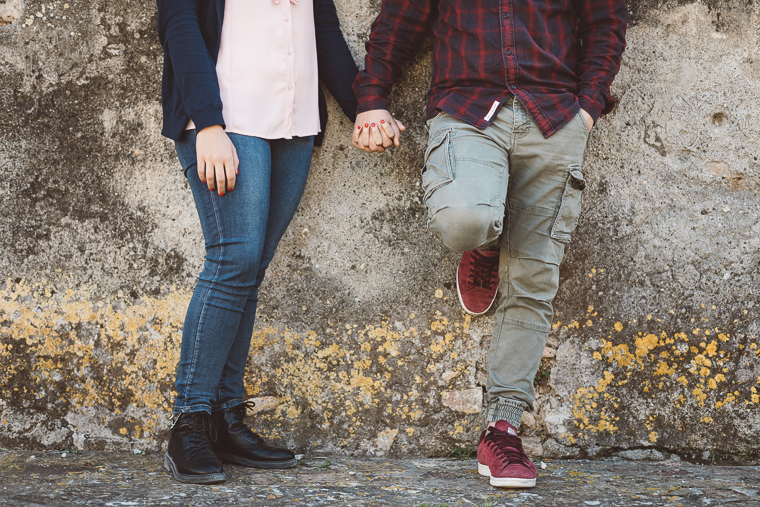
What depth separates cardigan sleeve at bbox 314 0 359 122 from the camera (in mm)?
2113

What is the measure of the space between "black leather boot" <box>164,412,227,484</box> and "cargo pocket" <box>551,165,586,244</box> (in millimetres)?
1300

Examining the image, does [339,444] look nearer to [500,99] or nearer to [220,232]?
[220,232]

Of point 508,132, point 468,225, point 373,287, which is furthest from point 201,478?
point 508,132

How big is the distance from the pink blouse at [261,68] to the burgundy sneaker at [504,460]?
121 cm

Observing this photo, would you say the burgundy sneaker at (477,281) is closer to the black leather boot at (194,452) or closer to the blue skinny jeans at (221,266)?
the blue skinny jeans at (221,266)

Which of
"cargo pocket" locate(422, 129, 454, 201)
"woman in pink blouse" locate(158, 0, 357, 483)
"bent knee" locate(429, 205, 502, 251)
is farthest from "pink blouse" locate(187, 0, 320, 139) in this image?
"bent knee" locate(429, 205, 502, 251)

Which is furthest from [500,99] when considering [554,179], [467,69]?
[554,179]

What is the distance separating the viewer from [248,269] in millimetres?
1794

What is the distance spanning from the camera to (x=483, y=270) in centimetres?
215

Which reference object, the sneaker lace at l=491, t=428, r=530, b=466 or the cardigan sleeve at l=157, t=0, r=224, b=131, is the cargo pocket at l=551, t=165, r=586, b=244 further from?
the cardigan sleeve at l=157, t=0, r=224, b=131

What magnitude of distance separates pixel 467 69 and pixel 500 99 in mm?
153

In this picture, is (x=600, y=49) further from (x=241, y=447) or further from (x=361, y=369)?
(x=241, y=447)

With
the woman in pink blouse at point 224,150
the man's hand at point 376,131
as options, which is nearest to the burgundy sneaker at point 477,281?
the man's hand at point 376,131

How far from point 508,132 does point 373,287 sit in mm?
787
